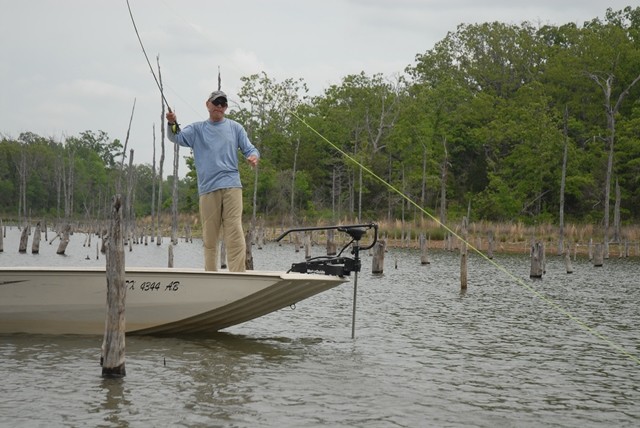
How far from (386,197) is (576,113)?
17591mm

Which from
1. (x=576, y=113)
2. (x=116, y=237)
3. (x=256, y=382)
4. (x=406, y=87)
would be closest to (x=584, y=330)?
(x=256, y=382)

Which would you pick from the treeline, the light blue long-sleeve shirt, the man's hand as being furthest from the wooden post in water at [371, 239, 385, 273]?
the treeline

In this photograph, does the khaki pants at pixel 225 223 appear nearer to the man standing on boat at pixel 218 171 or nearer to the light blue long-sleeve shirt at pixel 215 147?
the man standing on boat at pixel 218 171

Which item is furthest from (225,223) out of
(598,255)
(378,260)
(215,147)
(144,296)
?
(598,255)

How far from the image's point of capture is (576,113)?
72000 mm

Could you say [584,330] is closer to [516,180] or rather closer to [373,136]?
[516,180]

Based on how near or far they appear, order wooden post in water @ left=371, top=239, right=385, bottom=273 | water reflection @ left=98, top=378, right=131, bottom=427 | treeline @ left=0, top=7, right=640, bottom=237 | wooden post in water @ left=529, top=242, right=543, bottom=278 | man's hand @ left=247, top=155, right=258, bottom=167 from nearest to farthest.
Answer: water reflection @ left=98, top=378, right=131, bottom=427, man's hand @ left=247, top=155, right=258, bottom=167, wooden post in water @ left=529, top=242, right=543, bottom=278, wooden post in water @ left=371, top=239, right=385, bottom=273, treeline @ left=0, top=7, right=640, bottom=237

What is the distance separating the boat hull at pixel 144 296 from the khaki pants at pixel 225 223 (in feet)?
1.45

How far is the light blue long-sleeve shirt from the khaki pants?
0.12 metres

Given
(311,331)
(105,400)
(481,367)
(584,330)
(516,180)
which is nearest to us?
(105,400)

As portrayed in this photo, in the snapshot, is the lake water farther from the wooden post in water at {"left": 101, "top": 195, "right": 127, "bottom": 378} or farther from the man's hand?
the man's hand

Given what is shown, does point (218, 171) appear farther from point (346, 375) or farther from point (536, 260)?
point (536, 260)

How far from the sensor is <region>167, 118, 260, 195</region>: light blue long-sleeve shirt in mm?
11023

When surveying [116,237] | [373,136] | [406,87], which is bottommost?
[116,237]
